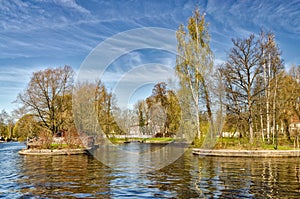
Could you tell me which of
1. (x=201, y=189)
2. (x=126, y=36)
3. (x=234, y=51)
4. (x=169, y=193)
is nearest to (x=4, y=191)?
(x=169, y=193)

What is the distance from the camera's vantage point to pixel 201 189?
11984 millimetres

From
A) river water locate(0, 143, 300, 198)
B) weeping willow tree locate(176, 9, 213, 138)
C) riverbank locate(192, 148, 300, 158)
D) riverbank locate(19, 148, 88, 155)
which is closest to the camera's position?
river water locate(0, 143, 300, 198)

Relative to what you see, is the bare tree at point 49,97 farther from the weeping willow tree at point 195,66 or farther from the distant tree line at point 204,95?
the weeping willow tree at point 195,66

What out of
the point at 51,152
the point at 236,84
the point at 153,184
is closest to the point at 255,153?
the point at 236,84

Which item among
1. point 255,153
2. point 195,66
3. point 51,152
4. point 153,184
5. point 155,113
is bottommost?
point 51,152

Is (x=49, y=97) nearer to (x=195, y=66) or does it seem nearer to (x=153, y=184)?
(x=195, y=66)

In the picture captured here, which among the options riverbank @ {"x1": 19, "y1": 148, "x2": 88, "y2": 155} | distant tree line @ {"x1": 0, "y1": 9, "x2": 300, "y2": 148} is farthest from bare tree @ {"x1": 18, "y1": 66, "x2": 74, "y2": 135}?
riverbank @ {"x1": 19, "y1": 148, "x2": 88, "y2": 155}

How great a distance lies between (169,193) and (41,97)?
34033 millimetres

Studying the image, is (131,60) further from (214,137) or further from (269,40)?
(269,40)

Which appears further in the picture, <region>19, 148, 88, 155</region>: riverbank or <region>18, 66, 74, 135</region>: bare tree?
<region>18, 66, 74, 135</region>: bare tree

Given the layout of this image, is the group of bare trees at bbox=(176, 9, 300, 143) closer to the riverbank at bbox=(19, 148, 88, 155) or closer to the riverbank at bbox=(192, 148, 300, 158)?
the riverbank at bbox=(192, 148, 300, 158)

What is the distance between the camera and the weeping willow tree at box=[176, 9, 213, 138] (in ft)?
116

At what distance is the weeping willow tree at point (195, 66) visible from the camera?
35.3 meters

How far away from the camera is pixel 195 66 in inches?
1400
